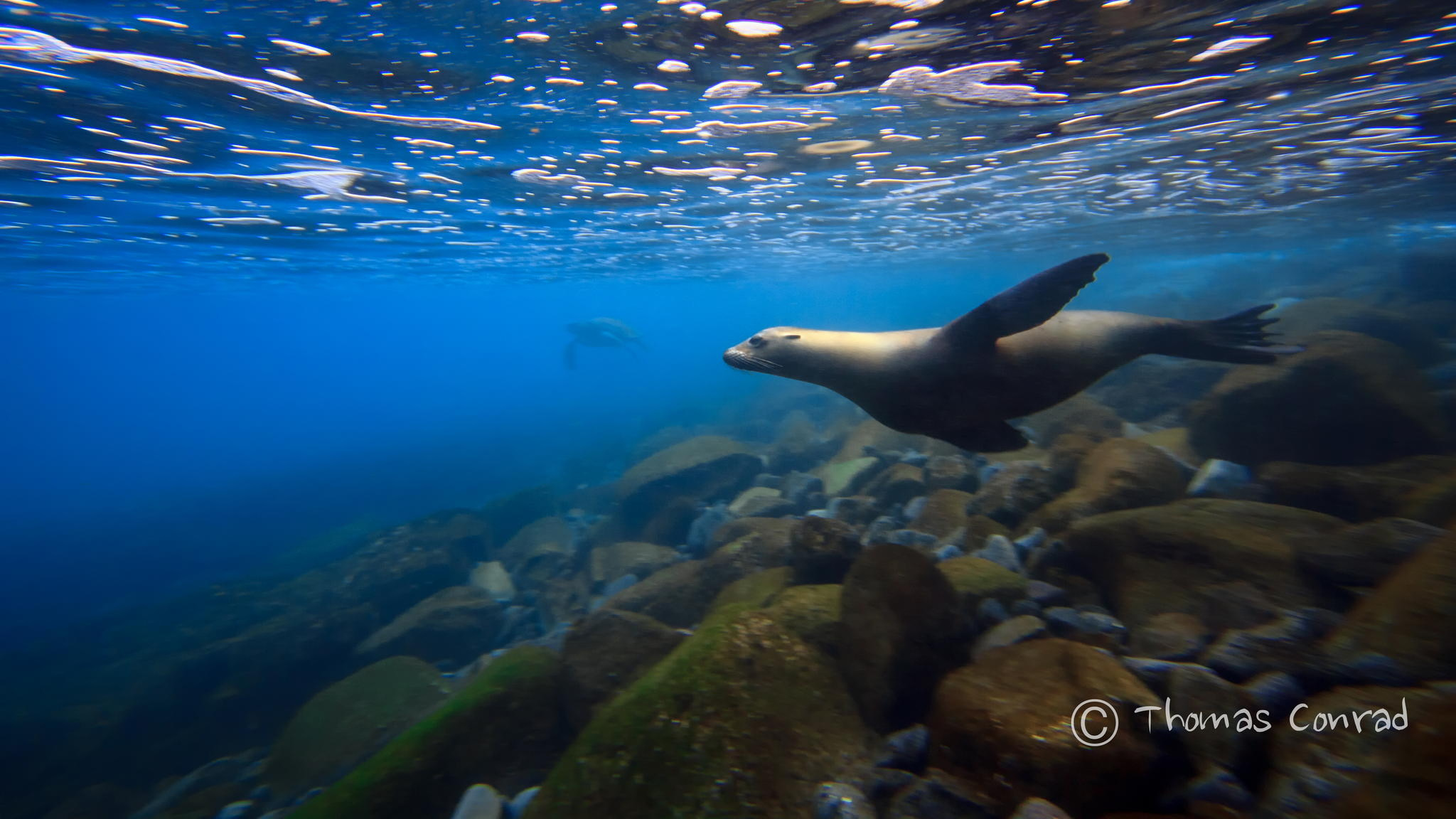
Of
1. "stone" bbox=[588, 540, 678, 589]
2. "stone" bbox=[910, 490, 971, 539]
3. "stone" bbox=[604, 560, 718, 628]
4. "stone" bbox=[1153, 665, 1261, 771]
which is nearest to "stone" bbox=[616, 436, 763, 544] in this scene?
"stone" bbox=[588, 540, 678, 589]

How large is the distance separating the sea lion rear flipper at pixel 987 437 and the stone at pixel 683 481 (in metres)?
7.56

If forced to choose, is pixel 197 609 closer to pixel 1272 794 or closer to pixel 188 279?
pixel 188 279

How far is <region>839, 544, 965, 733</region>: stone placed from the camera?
3.36 metres

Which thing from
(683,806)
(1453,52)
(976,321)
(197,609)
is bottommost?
(197,609)

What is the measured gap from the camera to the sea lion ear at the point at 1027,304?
374 centimetres

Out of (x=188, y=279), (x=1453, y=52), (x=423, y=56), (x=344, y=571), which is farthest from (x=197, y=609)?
(x=1453, y=52)

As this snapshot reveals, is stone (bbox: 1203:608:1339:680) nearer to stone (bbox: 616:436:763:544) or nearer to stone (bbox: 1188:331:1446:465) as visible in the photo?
stone (bbox: 1188:331:1446:465)

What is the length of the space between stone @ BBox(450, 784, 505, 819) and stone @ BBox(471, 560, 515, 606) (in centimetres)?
627

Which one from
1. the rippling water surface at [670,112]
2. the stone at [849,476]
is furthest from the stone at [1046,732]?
the stone at [849,476]

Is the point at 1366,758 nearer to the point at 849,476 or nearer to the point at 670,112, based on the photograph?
the point at 849,476

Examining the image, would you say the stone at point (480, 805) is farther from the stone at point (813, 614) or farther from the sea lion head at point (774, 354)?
the sea lion head at point (774, 354)

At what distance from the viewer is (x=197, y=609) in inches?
545

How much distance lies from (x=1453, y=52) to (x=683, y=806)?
11332mm

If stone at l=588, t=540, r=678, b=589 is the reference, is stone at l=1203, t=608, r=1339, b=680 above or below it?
above
